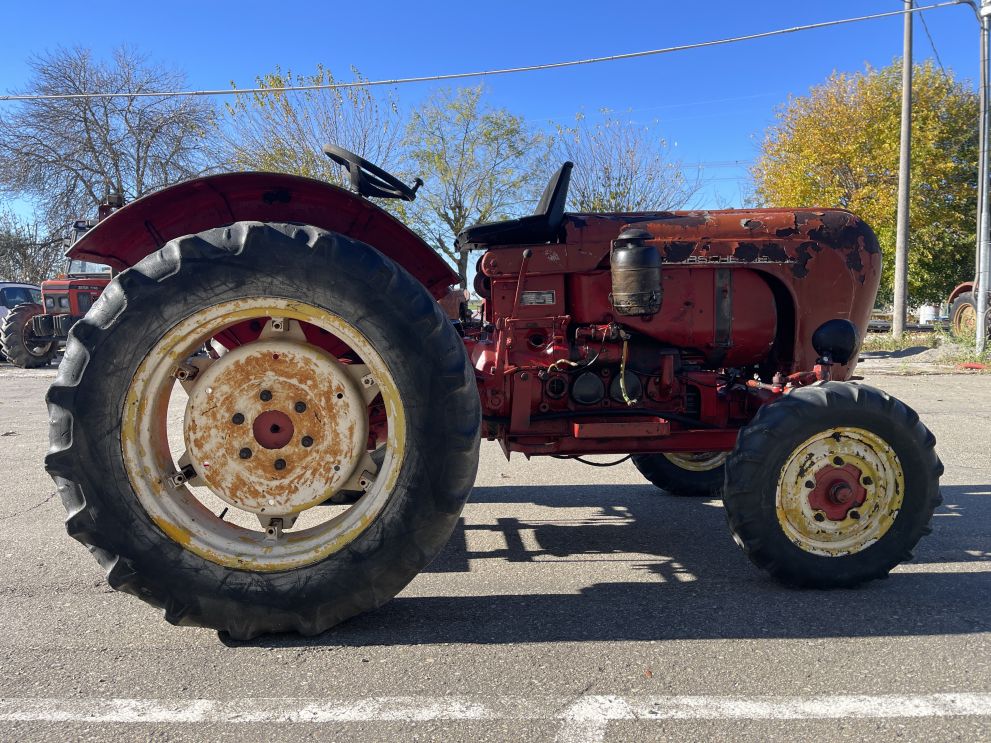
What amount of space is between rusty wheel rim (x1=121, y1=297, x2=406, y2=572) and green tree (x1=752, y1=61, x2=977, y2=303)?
23.1 m

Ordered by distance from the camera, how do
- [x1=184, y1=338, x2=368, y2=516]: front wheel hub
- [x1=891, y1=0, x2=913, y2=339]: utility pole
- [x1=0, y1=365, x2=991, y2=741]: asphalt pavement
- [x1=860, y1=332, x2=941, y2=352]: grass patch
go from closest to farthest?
[x1=0, y1=365, x2=991, y2=741]: asphalt pavement < [x1=184, y1=338, x2=368, y2=516]: front wheel hub < [x1=860, y1=332, x2=941, y2=352]: grass patch < [x1=891, y1=0, x2=913, y2=339]: utility pole

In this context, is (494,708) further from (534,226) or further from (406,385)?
(534,226)

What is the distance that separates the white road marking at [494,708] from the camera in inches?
77.5

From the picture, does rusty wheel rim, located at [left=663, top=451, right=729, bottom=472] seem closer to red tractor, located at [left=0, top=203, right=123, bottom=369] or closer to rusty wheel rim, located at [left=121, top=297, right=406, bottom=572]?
rusty wheel rim, located at [left=121, top=297, right=406, bottom=572]

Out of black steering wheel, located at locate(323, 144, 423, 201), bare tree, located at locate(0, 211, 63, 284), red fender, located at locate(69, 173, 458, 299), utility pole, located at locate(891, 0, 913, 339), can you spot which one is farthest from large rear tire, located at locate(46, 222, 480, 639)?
bare tree, located at locate(0, 211, 63, 284)

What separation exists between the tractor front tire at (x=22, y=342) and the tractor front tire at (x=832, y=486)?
622 inches

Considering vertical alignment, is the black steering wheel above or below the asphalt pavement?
above

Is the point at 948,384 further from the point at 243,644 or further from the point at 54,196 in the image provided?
the point at 54,196

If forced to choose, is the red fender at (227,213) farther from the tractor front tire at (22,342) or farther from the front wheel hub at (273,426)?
the tractor front tire at (22,342)

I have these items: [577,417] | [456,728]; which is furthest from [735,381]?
[456,728]

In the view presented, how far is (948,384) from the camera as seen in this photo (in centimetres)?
988

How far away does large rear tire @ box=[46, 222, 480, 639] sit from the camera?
2.28m

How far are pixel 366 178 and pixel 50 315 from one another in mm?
13833

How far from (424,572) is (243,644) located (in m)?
0.88
